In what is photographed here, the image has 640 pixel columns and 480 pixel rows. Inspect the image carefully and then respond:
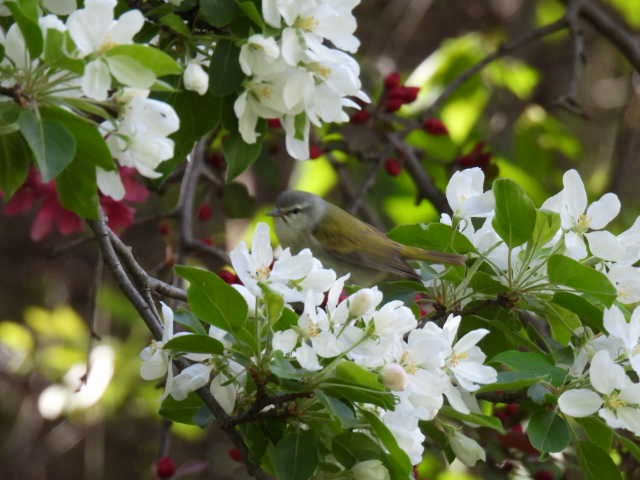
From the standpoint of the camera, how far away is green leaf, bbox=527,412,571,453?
2088mm

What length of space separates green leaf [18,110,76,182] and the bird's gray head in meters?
2.60

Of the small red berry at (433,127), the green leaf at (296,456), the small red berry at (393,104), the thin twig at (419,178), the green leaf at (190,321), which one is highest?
the green leaf at (190,321)

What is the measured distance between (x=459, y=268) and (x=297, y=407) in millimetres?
553

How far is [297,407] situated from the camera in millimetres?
1963

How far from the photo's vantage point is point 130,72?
5.90 feet

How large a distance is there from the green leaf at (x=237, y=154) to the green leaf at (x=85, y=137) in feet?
1.81

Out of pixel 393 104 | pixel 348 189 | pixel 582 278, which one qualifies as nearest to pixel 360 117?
pixel 393 104

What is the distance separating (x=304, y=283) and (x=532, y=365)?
1.57 ft

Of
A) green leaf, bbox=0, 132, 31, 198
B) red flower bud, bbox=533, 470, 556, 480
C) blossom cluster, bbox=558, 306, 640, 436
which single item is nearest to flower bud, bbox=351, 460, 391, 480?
blossom cluster, bbox=558, 306, 640, 436

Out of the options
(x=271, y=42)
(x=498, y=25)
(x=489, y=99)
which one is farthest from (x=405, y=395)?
(x=498, y=25)

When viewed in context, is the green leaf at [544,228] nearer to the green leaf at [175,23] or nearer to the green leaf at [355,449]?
the green leaf at [355,449]

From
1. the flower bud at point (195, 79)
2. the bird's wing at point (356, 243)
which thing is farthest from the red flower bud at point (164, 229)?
the flower bud at point (195, 79)

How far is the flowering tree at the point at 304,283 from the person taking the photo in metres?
1.83

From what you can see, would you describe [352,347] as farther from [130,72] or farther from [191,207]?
[191,207]
